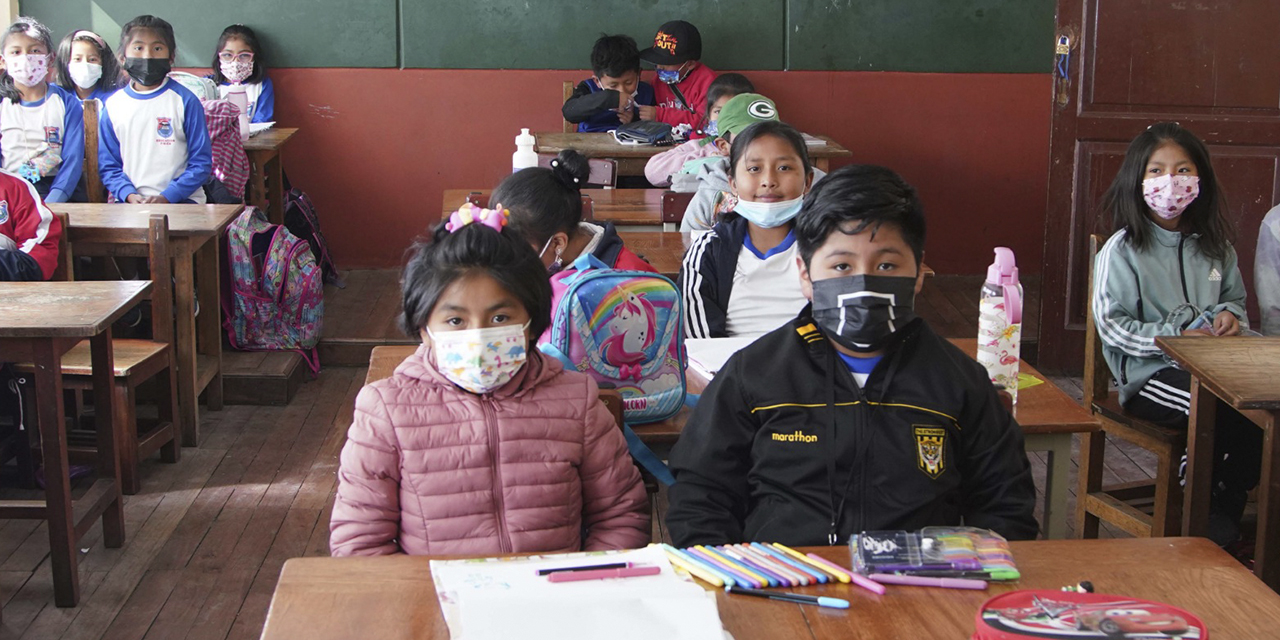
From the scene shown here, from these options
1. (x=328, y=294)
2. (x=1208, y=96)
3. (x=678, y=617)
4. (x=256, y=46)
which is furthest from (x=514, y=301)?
(x=256, y=46)

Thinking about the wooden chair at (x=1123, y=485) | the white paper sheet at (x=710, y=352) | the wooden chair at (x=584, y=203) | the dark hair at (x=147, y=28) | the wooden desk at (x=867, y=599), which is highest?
the dark hair at (x=147, y=28)

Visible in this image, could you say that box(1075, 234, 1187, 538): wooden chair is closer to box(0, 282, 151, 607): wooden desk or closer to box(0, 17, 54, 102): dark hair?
box(0, 282, 151, 607): wooden desk

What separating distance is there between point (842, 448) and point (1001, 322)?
56cm

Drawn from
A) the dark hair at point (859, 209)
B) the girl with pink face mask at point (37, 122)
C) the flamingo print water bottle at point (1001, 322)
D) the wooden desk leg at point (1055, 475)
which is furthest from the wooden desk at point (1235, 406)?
the girl with pink face mask at point (37, 122)

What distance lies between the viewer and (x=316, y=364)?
16.8 feet

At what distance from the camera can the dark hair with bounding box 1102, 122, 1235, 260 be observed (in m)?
3.37

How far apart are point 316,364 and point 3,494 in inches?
60.2

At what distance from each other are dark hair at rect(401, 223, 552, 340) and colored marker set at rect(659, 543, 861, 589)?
55cm

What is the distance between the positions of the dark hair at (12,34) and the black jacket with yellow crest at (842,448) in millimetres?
3898

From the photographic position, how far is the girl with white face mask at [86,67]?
5328 millimetres

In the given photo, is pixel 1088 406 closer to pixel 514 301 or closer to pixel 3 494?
pixel 514 301

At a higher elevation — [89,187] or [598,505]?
[89,187]

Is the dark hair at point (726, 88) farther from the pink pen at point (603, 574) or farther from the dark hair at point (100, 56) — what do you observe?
the pink pen at point (603, 574)

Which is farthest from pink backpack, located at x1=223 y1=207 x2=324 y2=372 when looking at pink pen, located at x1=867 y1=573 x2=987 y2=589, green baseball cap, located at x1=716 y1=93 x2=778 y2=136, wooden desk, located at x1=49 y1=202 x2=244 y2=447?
pink pen, located at x1=867 y1=573 x2=987 y2=589
